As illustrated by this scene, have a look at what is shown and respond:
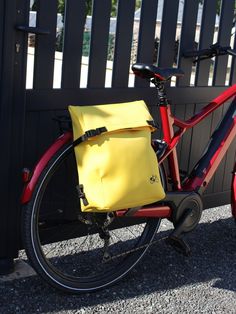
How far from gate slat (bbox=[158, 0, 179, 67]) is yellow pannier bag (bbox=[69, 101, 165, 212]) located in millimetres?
865

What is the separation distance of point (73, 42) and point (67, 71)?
17 cm

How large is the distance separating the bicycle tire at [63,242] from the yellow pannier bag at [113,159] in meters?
0.16

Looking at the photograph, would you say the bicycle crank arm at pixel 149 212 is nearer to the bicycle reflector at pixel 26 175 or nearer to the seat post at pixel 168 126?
the seat post at pixel 168 126

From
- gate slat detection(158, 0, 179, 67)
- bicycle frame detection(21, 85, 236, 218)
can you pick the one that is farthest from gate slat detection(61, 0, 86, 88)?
gate slat detection(158, 0, 179, 67)

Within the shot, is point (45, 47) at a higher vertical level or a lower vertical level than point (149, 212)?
higher

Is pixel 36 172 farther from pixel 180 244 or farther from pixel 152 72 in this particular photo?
pixel 180 244

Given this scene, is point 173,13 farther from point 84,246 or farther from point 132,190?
point 84,246

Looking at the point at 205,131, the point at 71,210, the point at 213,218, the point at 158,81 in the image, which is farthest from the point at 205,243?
the point at 158,81

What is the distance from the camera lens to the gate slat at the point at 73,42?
3.08 m

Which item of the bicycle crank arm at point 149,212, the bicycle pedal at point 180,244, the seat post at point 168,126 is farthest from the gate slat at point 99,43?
the bicycle pedal at point 180,244

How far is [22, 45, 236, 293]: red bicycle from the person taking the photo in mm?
2875

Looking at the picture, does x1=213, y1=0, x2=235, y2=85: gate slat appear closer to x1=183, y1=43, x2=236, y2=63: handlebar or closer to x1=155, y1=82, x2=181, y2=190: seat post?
x1=183, y1=43, x2=236, y2=63: handlebar

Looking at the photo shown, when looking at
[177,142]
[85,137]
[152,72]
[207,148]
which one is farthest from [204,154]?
[85,137]

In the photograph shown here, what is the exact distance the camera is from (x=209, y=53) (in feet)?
11.7
